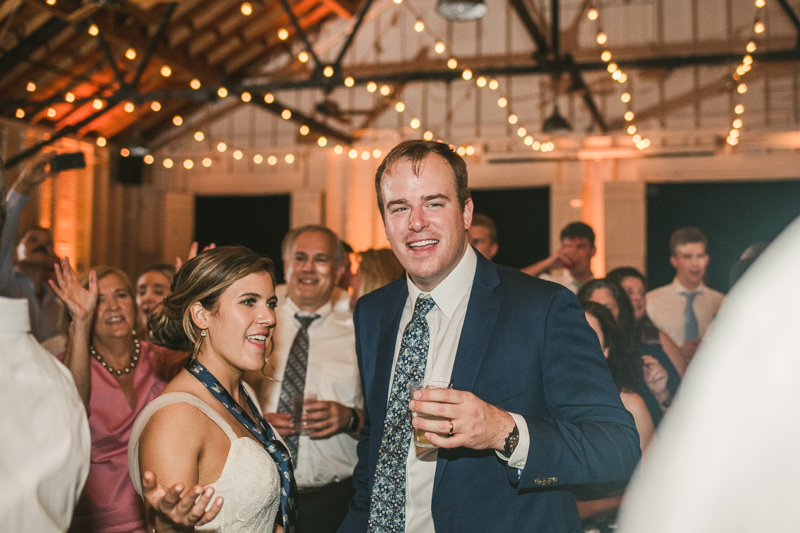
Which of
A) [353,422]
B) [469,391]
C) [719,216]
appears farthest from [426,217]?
[719,216]

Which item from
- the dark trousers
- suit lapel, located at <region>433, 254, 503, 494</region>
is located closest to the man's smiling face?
suit lapel, located at <region>433, 254, 503, 494</region>

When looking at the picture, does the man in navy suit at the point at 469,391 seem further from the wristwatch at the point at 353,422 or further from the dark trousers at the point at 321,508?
the dark trousers at the point at 321,508

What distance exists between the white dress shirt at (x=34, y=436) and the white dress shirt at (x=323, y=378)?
1.67m

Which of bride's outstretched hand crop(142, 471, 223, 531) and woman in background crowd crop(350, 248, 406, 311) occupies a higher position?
A: woman in background crowd crop(350, 248, 406, 311)

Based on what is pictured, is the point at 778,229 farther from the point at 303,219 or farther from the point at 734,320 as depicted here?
the point at 734,320

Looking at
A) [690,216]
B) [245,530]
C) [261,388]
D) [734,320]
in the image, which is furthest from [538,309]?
[690,216]

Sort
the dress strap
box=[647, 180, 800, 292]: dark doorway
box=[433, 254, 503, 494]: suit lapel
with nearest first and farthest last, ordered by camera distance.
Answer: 1. box=[433, 254, 503, 494]: suit lapel
2. the dress strap
3. box=[647, 180, 800, 292]: dark doorway

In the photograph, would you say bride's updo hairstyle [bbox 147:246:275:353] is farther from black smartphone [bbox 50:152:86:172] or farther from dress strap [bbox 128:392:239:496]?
black smartphone [bbox 50:152:86:172]

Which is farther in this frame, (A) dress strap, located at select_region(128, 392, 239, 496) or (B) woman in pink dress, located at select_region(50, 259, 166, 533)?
(B) woman in pink dress, located at select_region(50, 259, 166, 533)

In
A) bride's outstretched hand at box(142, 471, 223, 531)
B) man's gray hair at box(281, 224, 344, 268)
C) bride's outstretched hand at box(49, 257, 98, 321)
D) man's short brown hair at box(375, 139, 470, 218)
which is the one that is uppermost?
man's short brown hair at box(375, 139, 470, 218)

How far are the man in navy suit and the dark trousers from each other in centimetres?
94

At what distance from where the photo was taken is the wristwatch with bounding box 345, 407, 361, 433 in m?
2.75

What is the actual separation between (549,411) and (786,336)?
3.12ft

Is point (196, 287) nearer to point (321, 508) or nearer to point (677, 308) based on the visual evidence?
point (321, 508)
